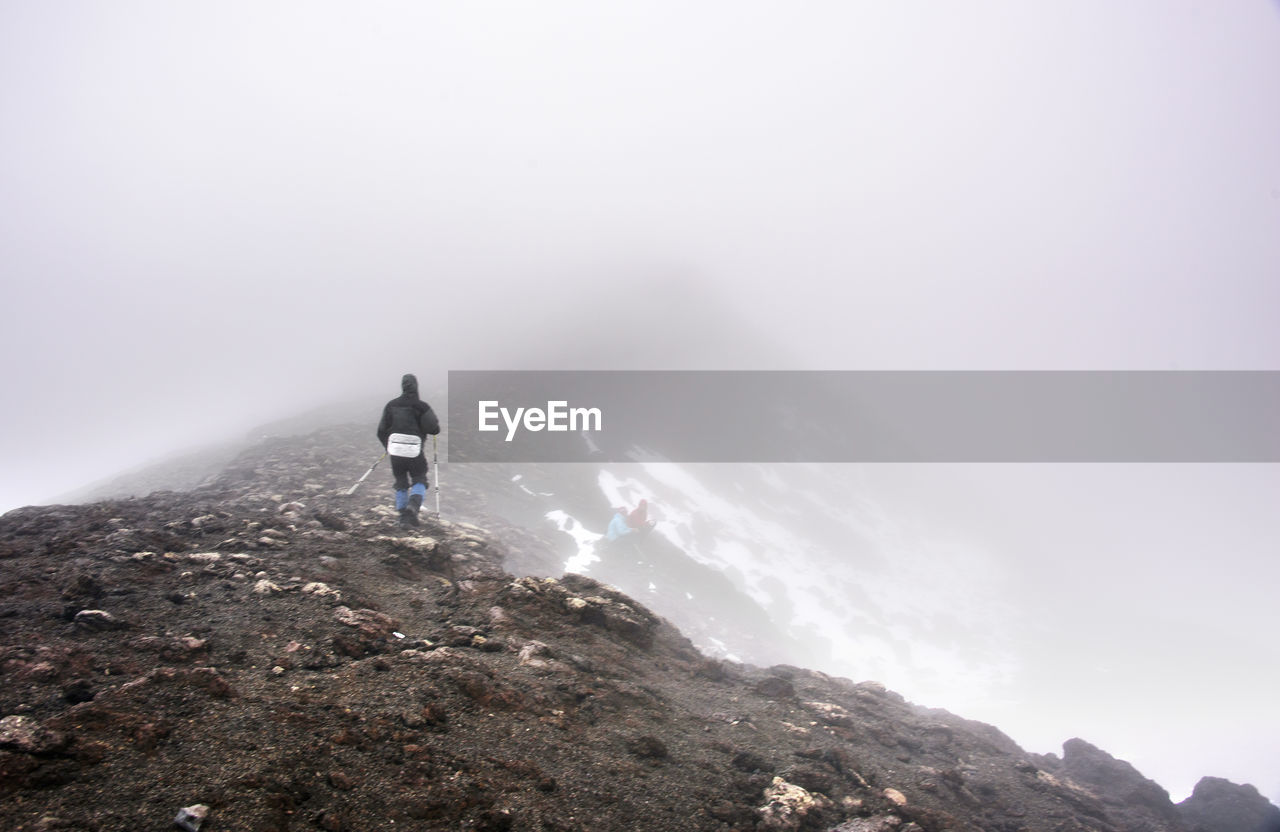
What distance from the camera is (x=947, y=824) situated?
6.86 m

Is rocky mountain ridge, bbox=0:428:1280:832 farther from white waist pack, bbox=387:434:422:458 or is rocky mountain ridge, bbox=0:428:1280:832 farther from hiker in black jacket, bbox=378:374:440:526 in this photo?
white waist pack, bbox=387:434:422:458

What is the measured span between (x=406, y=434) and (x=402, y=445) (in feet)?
0.83

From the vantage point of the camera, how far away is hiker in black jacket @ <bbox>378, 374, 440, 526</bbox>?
37.9 ft

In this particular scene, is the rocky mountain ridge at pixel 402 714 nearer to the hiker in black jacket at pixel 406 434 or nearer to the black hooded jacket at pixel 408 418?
the hiker in black jacket at pixel 406 434

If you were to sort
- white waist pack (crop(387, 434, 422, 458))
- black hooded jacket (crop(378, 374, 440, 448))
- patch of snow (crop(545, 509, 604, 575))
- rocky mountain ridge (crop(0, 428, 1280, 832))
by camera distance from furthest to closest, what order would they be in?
1. patch of snow (crop(545, 509, 604, 575))
2. black hooded jacket (crop(378, 374, 440, 448))
3. white waist pack (crop(387, 434, 422, 458))
4. rocky mountain ridge (crop(0, 428, 1280, 832))

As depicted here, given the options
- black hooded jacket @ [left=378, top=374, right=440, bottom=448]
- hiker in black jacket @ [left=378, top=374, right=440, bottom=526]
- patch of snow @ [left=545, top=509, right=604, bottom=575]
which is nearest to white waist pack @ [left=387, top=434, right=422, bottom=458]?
hiker in black jacket @ [left=378, top=374, right=440, bottom=526]

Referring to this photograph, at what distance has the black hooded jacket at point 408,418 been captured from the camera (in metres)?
11.7

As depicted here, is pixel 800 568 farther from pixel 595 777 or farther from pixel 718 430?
pixel 595 777

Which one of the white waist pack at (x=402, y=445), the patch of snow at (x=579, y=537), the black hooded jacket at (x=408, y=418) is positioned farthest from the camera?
the patch of snow at (x=579, y=537)

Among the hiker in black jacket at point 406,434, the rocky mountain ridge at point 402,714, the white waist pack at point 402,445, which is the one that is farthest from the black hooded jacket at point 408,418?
the rocky mountain ridge at point 402,714

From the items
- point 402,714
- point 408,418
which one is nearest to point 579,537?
point 408,418

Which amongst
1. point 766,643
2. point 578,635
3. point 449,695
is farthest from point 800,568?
point 449,695

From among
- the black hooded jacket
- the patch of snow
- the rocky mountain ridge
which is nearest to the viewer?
the rocky mountain ridge

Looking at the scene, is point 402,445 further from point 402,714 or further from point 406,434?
point 402,714
